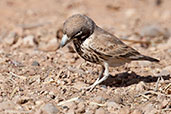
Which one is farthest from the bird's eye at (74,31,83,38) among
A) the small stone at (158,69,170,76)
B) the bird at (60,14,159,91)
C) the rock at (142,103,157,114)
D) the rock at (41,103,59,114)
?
the small stone at (158,69,170,76)

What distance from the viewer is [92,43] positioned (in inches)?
218

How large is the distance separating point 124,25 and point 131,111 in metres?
5.84

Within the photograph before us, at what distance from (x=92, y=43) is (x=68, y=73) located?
0.82 meters

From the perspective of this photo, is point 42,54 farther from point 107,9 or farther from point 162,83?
point 107,9

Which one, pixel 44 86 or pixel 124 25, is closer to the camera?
pixel 44 86

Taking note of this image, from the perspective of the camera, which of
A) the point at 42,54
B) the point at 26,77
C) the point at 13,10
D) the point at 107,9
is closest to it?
the point at 26,77

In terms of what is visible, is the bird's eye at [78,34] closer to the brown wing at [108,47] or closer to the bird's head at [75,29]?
Answer: the bird's head at [75,29]

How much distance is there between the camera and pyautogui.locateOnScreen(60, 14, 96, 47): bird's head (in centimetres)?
523

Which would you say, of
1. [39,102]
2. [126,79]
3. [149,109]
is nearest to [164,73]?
[126,79]

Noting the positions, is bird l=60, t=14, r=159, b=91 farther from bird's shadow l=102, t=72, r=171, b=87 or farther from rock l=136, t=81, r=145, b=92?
rock l=136, t=81, r=145, b=92

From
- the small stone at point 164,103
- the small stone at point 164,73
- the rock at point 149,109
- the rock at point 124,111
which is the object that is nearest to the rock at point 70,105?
the rock at point 124,111

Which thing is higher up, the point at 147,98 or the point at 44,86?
the point at 44,86

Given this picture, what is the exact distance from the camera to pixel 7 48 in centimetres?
810

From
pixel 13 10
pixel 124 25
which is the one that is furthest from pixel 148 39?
pixel 13 10
